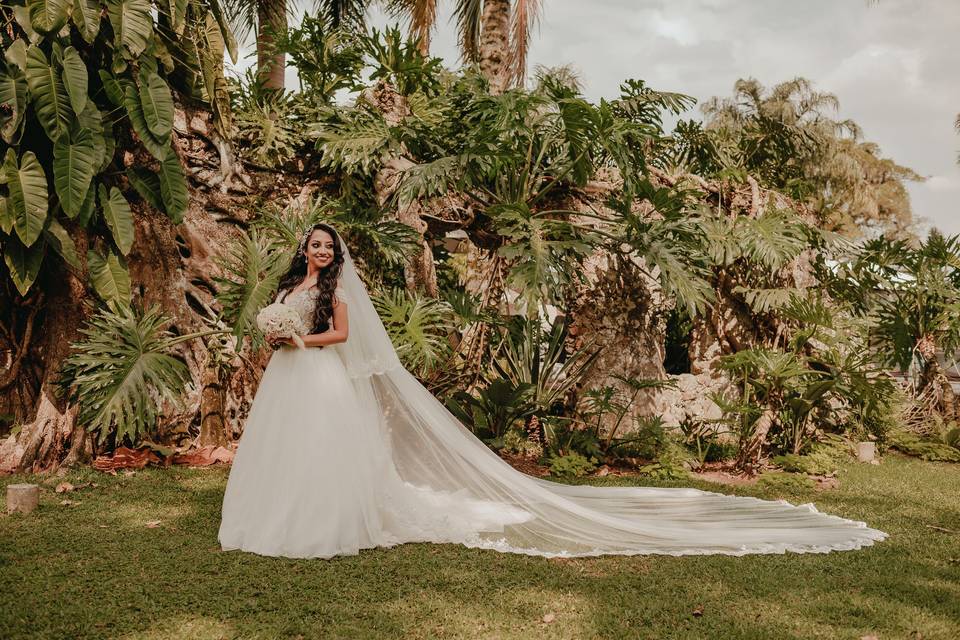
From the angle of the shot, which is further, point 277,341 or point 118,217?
point 118,217

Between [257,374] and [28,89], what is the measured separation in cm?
306

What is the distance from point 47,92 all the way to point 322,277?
7.88 feet

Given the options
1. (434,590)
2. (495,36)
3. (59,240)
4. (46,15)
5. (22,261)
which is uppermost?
(495,36)

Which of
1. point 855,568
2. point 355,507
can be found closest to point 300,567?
point 355,507

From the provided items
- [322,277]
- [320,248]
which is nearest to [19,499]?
[322,277]

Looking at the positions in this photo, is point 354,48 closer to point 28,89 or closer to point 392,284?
point 392,284

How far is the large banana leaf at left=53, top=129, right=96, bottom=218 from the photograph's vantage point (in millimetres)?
5250

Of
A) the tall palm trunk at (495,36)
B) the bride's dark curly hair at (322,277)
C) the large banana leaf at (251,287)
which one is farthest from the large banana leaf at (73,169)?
the tall palm trunk at (495,36)

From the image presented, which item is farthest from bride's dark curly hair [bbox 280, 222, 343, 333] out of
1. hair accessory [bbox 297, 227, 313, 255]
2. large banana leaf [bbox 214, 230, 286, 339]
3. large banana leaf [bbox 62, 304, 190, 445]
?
large banana leaf [bbox 62, 304, 190, 445]

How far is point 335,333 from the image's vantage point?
4508 millimetres

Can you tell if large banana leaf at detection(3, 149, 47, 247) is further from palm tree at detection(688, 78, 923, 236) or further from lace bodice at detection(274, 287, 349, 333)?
palm tree at detection(688, 78, 923, 236)

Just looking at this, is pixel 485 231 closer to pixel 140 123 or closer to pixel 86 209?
pixel 140 123

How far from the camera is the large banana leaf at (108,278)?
5887 mm

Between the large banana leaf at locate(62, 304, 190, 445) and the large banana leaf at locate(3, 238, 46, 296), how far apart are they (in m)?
0.54
